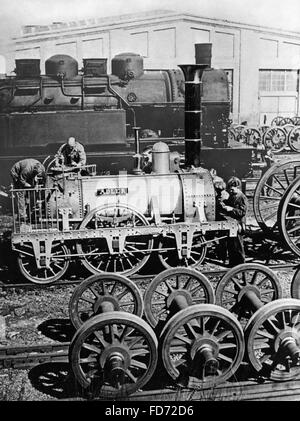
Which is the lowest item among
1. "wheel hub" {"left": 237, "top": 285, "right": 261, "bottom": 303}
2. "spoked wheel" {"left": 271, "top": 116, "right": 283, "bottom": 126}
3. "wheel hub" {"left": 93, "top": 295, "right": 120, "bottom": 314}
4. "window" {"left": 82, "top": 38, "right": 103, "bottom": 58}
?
"wheel hub" {"left": 93, "top": 295, "right": 120, "bottom": 314}

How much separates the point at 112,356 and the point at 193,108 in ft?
15.8

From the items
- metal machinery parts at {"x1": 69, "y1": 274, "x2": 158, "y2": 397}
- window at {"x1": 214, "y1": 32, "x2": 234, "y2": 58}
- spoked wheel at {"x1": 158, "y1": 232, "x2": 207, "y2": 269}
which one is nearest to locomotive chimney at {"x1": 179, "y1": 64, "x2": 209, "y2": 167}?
spoked wheel at {"x1": 158, "y1": 232, "x2": 207, "y2": 269}

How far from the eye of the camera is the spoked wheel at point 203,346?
17.4ft

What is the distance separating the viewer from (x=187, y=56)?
2292cm

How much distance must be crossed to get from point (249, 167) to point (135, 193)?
741 cm

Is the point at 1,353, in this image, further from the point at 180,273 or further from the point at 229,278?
the point at 229,278

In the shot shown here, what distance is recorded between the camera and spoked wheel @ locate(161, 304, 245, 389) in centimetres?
530

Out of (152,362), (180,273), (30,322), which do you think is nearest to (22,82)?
(30,322)

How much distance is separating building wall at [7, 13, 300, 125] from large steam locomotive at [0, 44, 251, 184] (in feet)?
17.4

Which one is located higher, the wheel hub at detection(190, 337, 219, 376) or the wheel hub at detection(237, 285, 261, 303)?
the wheel hub at detection(237, 285, 261, 303)

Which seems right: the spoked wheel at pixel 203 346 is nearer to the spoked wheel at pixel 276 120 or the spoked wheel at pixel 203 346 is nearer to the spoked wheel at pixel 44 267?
the spoked wheel at pixel 44 267

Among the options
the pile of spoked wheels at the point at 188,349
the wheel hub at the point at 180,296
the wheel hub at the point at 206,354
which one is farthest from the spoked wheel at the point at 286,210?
the wheel hub at the point at 206,354

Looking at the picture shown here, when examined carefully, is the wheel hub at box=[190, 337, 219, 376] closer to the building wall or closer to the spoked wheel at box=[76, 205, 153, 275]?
the spoked wheel at box=[76, 205, 153, 275]

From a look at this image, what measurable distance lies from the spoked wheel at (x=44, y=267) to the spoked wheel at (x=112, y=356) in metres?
3.18
